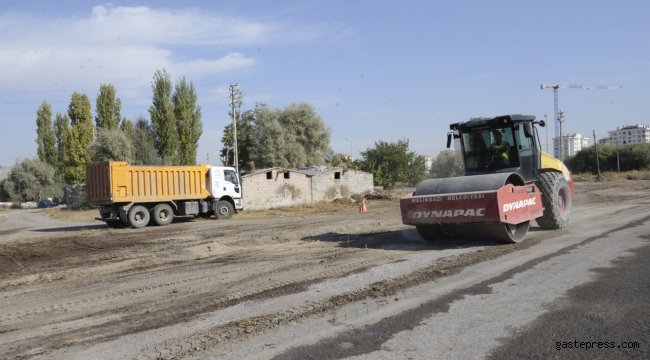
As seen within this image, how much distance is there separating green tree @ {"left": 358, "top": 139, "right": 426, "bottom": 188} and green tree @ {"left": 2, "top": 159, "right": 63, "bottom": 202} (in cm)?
4402

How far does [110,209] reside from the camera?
2342 centimetres

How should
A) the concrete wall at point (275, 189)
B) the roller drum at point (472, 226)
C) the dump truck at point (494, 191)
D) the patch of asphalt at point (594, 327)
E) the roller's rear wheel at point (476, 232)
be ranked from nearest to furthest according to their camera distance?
the patch of asphalt at point (594, 327) → the dump truck at point (494, 191) → the roller drum at point (472, 226) → the roller's rear wheel at point (476, 232) → the concrete wall at point (275, 189)

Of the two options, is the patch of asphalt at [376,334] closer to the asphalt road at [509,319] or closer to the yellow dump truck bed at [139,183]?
the asphalt road at [509,319]

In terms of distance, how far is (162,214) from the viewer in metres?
24.3

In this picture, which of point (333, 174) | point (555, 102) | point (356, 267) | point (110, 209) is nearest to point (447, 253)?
point (356, 267)

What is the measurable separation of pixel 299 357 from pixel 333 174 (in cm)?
3308

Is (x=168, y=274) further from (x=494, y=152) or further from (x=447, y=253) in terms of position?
(x=494, y=152)

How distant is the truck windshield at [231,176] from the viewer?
1061 inches

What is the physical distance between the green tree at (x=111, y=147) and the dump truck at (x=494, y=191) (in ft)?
116

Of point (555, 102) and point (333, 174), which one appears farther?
point (555, 102)

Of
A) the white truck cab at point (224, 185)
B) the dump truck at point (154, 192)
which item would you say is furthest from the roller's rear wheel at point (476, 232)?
the white truck cab at point (224, 185)

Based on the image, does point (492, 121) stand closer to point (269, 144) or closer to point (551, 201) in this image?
point (551, 201)

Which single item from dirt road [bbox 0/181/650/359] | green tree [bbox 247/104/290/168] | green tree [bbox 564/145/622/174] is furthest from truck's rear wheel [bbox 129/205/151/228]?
green tree [bbox 564/145/622/174]

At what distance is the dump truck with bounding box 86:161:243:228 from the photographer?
2316 cm
